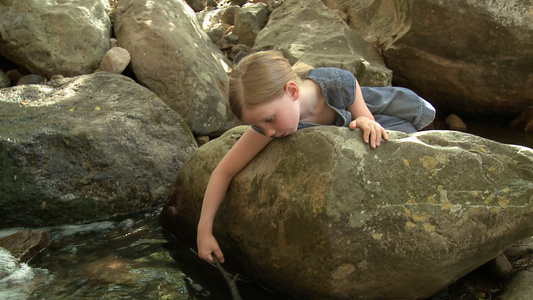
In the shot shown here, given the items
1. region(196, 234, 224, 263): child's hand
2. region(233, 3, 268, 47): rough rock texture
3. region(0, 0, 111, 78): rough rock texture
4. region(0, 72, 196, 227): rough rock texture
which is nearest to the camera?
region(196, 234, 224, 263): child's hand

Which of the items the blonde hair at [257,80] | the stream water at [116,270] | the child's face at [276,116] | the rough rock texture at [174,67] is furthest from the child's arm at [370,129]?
the rough rock texture at [174,67]

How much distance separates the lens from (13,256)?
297 centimetres

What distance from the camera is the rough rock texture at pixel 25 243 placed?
301cm

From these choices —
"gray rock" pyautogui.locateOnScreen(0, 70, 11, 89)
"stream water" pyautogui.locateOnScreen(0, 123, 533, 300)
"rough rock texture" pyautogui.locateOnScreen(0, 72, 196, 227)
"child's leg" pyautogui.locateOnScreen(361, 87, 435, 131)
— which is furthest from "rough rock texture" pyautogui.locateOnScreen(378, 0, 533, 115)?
"gray rock" pyautogui.locateOnScreen(0, 70, 11, 89)

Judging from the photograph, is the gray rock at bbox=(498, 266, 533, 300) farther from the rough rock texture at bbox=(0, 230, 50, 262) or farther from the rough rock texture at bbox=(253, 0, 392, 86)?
the rough rock texture at bbox=(253, 0, 392, 86)

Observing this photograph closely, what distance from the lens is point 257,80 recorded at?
247cm

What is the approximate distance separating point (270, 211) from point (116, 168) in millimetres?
1745

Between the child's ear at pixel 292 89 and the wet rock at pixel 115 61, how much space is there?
3268mm

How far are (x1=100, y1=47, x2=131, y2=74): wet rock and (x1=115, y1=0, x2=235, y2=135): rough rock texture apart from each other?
111mm

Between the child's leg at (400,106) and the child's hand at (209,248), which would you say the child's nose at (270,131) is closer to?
the child's hand at (209,248)

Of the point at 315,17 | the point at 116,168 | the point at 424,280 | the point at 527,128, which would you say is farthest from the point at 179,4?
the point at 424,280

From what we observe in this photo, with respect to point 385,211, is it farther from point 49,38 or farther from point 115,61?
point 49,38

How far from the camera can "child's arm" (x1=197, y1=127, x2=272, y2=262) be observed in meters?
2.69

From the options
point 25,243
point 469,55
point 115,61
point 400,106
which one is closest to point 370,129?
point 400,106
